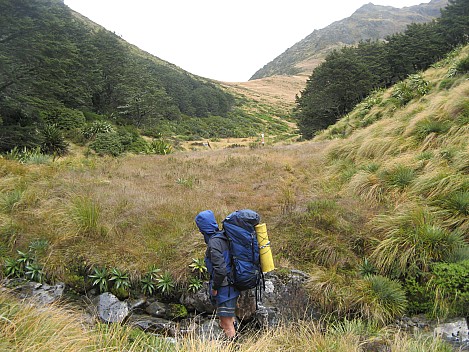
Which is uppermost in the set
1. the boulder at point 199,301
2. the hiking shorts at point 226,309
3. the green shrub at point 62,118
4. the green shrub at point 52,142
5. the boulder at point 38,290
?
the green shrub at point 62,118

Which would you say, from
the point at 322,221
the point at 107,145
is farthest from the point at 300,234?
the point at 107,145

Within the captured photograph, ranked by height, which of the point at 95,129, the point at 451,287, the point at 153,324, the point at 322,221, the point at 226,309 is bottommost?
the point at 153,324

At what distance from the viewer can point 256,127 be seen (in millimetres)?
43812

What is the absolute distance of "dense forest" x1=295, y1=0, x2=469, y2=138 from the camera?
77.5 feet

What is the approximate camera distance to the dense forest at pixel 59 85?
1341 centimetres

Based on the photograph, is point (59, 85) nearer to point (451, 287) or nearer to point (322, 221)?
point (322, 221)

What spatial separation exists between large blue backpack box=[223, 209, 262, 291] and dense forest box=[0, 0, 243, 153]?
44.5 feet

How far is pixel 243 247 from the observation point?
360 cm

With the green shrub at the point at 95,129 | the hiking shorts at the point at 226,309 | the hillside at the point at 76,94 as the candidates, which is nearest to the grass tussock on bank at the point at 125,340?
the hiking shorts at the point at 226,309

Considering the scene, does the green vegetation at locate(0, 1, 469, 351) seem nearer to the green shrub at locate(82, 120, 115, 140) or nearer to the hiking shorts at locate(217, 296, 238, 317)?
the hiking shorts at locate(217, 296, 238, 317)

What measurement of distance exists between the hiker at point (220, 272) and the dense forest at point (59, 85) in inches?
523

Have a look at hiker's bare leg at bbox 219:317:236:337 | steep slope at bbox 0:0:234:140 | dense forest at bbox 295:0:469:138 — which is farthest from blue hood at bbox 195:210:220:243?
dense forest at bbox 295:0:469:138

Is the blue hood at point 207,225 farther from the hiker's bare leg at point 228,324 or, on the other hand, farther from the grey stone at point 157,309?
the grey stone at point 157,309

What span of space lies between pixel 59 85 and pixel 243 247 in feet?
60.4
